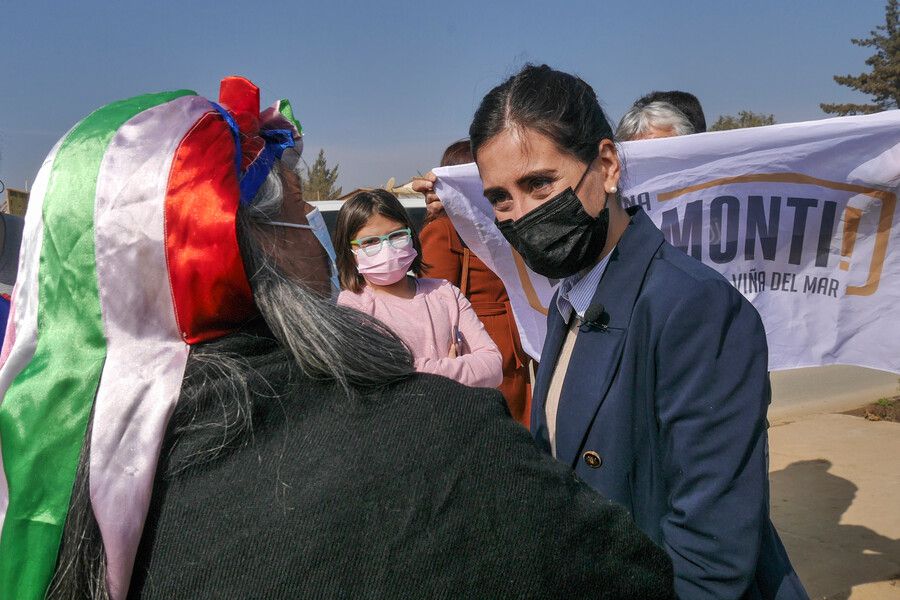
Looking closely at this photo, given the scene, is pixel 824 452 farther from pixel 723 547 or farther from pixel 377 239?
pixel 723 547

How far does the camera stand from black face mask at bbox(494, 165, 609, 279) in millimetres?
1883

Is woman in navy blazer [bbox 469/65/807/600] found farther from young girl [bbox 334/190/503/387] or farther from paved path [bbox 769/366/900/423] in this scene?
paved path [bbox 769/366/900/423]

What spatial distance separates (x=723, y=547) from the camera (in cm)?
149

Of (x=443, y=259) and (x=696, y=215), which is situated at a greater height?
(x=696, y=215)

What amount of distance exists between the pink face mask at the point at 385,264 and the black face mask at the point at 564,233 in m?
1.55

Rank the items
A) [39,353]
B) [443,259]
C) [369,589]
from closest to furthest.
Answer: [369,589]
[39,353]
[443,259]

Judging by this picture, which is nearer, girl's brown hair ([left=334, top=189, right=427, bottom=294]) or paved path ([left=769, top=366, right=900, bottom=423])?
girl's brown hair ([left=334, top=189, right=427, bottom=294])

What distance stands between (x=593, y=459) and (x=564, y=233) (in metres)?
0.55

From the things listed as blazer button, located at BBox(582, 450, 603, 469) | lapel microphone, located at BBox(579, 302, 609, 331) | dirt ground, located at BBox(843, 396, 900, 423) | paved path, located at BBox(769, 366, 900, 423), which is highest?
lapel microphone, located at BBox(579, 302, 609, 331)

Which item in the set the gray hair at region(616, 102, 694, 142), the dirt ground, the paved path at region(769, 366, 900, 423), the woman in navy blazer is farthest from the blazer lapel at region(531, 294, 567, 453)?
the dirt ground

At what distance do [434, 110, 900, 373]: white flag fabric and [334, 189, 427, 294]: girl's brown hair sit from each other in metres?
1.04

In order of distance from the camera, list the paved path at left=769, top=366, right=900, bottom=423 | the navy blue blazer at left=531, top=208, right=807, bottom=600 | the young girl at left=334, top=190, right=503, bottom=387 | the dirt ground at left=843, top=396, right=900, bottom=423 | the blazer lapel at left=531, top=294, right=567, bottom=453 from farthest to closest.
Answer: the paved path at left=769, top=366, right=900, bottom=423, the dirt ground at left=843, top=396, right=900, bottom=423, the young girl at left=334, top=190, right=503, bottom=387, the blazer lapel at left=531, top=294, right=567, bottom=453, the navy blue blazer at left=531, top=208, right=807, bottom=600

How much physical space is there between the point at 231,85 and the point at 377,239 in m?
2.04

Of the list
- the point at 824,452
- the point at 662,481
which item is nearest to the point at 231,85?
the point at 662,481
